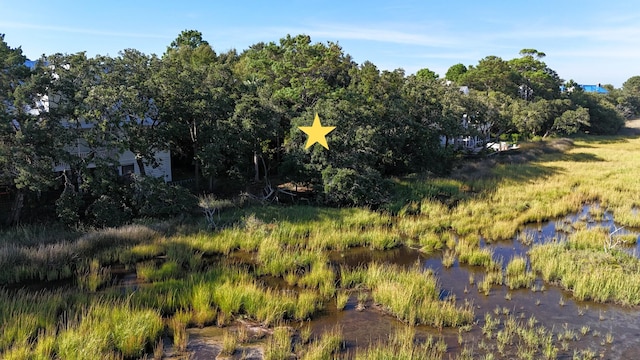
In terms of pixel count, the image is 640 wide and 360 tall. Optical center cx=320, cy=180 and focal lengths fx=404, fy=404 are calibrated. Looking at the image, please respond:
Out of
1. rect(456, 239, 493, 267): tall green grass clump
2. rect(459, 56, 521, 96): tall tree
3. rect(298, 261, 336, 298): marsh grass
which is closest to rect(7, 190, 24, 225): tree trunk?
rect(298, 261, 336, 298): marsh grass

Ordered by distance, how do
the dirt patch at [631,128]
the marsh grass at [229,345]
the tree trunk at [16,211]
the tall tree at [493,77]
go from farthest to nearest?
the dirt patch at [631,128] → the tall tree at [493,77] → the tree trunk at [16,211] → the marsh grass at [229,345]

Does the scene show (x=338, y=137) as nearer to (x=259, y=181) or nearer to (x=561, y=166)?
(x=259, y=181)

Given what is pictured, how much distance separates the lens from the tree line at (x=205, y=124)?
13.9 m

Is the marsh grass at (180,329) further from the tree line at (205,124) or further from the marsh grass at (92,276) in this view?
the tree line at (205,124)

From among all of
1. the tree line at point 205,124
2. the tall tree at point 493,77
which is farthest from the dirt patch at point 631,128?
the tree line at point 205,124

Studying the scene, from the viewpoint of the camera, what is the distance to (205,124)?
18406mm

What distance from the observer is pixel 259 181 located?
22.0 metres

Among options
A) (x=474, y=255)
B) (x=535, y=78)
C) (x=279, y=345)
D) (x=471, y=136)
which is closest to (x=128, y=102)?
(x=279, y=345)

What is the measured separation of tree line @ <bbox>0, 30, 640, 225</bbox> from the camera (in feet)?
45.5

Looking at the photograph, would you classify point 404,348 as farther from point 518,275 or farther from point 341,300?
point 518,275

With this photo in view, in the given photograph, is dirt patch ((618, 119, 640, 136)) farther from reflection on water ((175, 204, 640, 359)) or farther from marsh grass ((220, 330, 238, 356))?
marsh grass ((220, 330, 238, 356))

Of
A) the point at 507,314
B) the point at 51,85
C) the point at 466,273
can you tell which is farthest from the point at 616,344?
the point at 51,85

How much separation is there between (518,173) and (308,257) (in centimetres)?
2053

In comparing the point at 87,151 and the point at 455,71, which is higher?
the point at 455,71
